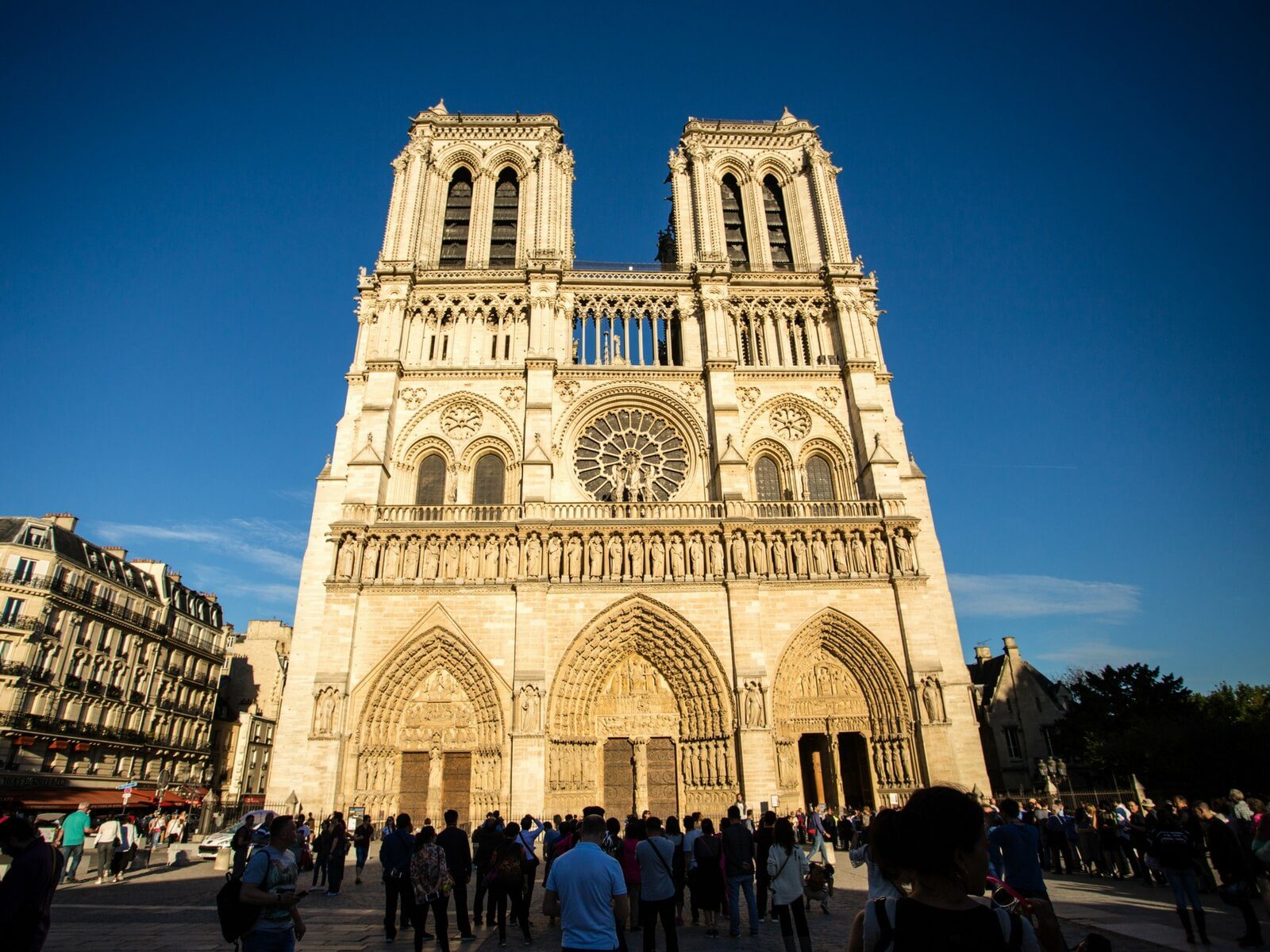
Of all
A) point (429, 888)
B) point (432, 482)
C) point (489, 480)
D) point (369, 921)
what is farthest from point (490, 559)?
point (429, 888)

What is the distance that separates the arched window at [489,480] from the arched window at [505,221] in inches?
305

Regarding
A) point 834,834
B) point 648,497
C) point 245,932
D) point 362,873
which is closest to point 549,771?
point 362,873

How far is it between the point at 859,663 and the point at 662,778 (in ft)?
19.1

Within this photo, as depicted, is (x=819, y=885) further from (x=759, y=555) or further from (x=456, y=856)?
(x=759, y=555)

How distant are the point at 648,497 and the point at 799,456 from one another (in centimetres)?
474

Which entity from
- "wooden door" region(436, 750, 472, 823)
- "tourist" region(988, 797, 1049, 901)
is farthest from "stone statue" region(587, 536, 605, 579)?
"tourist" region(988, 797, 1049, 901)

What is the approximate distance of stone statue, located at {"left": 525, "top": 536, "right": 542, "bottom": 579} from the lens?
19.4 metres

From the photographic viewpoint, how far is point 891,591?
19.7 m

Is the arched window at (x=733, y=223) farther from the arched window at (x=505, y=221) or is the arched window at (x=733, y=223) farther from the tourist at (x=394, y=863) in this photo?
the tourist at (x=394, y=863)

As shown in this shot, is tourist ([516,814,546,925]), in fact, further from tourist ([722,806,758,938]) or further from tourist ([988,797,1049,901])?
tourist ([988,797,1049,901])

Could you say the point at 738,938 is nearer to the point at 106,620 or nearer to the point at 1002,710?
the point at 1002,710

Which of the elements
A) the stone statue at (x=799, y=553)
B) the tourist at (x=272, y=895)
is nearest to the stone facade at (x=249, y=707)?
the stone statue at (x=799, y=553)

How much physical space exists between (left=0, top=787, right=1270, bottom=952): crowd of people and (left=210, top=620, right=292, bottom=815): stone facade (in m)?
23.0

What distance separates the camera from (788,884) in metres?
6.12
